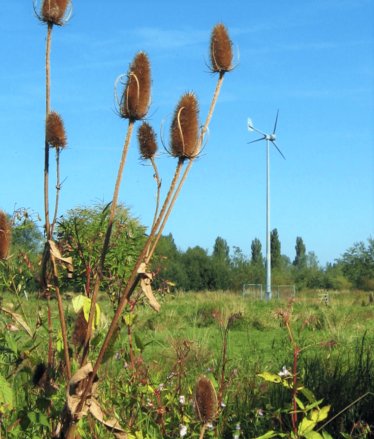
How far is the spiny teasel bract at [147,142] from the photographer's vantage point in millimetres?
1490

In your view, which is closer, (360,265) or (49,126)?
(49,126)

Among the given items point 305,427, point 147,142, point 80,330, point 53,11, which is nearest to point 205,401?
point 80,330

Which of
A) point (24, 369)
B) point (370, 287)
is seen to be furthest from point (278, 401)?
point (370, 287)

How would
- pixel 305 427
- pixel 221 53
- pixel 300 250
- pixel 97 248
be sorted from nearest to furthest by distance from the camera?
pixel 221 53 → pixel 305 427 → pixel 97 248 → pixel 300 250

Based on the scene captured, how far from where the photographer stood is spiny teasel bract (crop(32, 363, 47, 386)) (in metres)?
1.73

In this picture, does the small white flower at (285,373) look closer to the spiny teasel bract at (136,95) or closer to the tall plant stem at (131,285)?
the tall plant stem at (131,285)

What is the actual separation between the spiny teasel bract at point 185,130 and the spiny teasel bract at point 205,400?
0.72 m

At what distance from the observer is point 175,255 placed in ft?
132

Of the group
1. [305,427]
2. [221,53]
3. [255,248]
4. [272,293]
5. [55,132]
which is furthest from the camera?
[255,248]

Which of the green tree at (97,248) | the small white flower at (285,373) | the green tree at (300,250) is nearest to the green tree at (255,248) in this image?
the green tree at (300,250)

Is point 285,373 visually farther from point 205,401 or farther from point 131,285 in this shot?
point 131,285

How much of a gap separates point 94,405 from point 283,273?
48.4 m

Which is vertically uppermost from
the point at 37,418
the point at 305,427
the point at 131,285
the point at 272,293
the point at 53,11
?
the point at 53,11

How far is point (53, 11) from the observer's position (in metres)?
1.49
